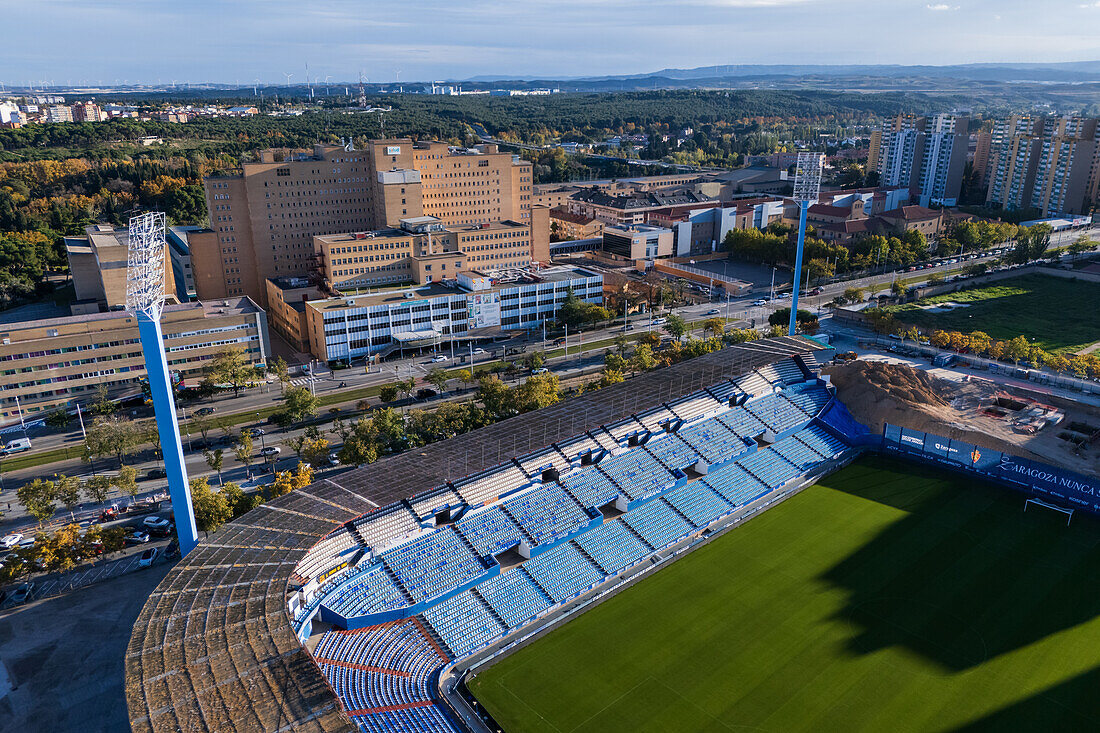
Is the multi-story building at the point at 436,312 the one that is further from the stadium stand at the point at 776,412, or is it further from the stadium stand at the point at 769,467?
the stadium stand at the point at 769,467

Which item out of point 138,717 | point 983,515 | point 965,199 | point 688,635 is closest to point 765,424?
point 983,515

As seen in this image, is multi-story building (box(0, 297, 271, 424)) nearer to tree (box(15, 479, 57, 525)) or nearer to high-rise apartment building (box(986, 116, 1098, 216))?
tree (box(15, 479, 57, 525))

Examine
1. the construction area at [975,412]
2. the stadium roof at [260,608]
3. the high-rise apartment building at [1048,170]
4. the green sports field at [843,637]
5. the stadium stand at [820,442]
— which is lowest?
the green sports field at [843,637]

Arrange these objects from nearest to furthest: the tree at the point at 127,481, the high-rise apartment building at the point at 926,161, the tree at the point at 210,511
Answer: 1. the tree at the point at 210,511
2. the tree at the point at 127,481
3. the high-rise apartment building at the point at 926,161

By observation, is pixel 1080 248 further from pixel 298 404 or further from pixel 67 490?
pixel 67 490

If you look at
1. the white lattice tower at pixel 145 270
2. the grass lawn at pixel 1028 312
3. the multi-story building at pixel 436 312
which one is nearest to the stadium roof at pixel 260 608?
the white lattice tower at pixel 145 270

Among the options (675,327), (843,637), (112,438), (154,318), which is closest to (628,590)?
(843,637)

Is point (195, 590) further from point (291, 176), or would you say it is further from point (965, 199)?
point (965, 199)
